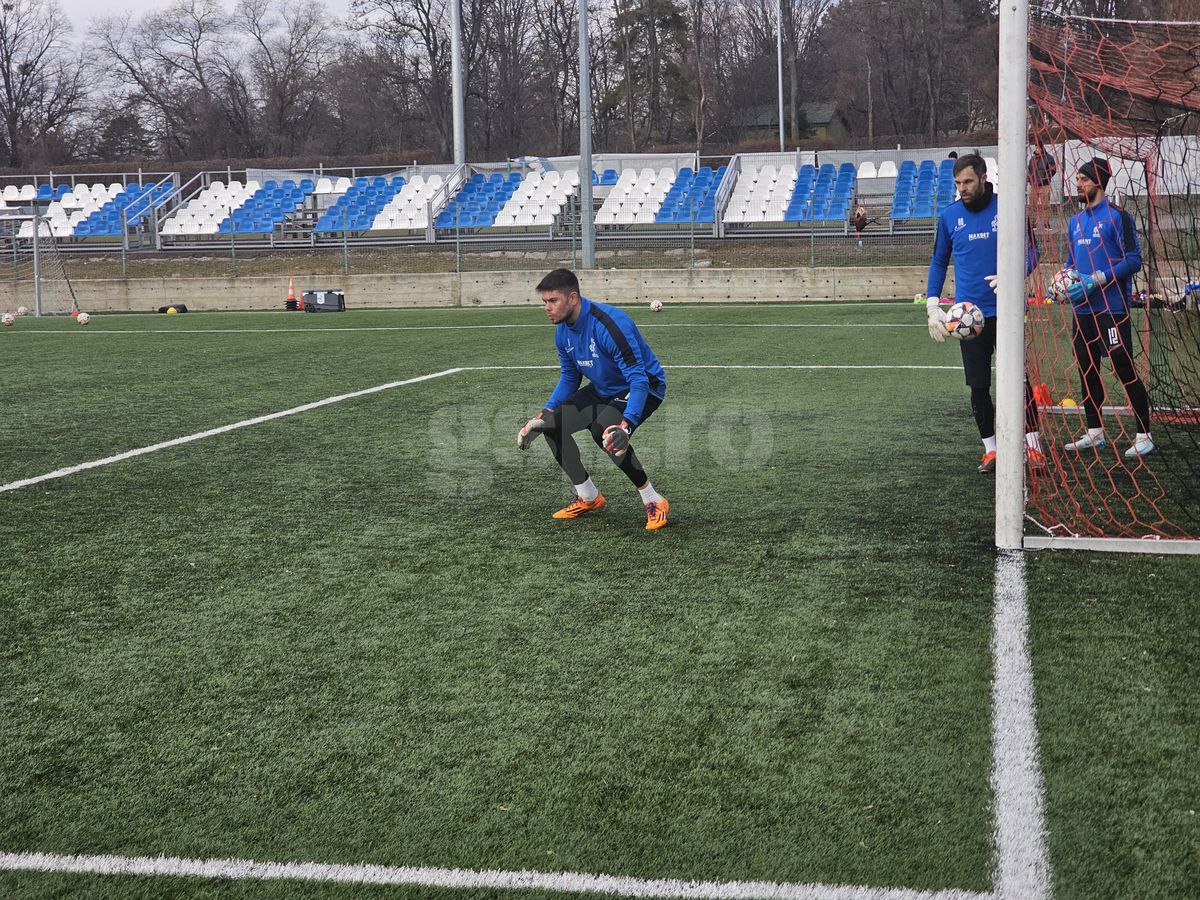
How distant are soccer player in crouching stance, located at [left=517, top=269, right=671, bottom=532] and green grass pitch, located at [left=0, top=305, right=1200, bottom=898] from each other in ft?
0.73

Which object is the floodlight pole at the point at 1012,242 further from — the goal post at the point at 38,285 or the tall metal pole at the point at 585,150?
the goal post at the point at 38,285

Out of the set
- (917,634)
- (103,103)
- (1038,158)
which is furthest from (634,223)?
(103,103)

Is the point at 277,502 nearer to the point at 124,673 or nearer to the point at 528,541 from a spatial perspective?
the point at 528,541

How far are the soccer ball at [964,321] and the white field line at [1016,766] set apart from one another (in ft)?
8.22

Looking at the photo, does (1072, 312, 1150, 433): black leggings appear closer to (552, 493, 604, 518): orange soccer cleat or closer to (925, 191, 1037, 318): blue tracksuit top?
(925, 191, 1037, 318): blue tracksuit top

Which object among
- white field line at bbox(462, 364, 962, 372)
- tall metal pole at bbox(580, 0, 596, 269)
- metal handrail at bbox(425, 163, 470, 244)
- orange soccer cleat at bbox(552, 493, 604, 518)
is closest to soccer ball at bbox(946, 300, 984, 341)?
orange soccer cleat at bbox(552, 493, 604, 518)

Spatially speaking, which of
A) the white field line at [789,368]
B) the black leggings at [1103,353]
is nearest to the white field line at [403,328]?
the white field line at [789,368]

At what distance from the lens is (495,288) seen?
84.7 ft

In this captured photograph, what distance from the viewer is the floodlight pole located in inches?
207

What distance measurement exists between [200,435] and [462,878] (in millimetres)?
7220

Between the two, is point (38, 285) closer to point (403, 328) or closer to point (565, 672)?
point (403, 328)

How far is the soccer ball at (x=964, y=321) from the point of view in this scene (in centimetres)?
695

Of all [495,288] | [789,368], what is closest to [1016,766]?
[789,368]

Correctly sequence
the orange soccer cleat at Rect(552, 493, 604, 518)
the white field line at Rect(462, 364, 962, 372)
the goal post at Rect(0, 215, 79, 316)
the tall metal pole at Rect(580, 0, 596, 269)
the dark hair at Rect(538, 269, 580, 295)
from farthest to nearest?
1. the goal post at Rect(0, 215, 79, 316)
2. the tall metal pole at Rect(580, 0, 596, 269)
3. the white field line at Rect(462, 364, 962, 372)
4. the orange soccer cleat at Rect(552, 493, 604, 518)
5. the dark hair at Rect(538, 269, 580, 295)
